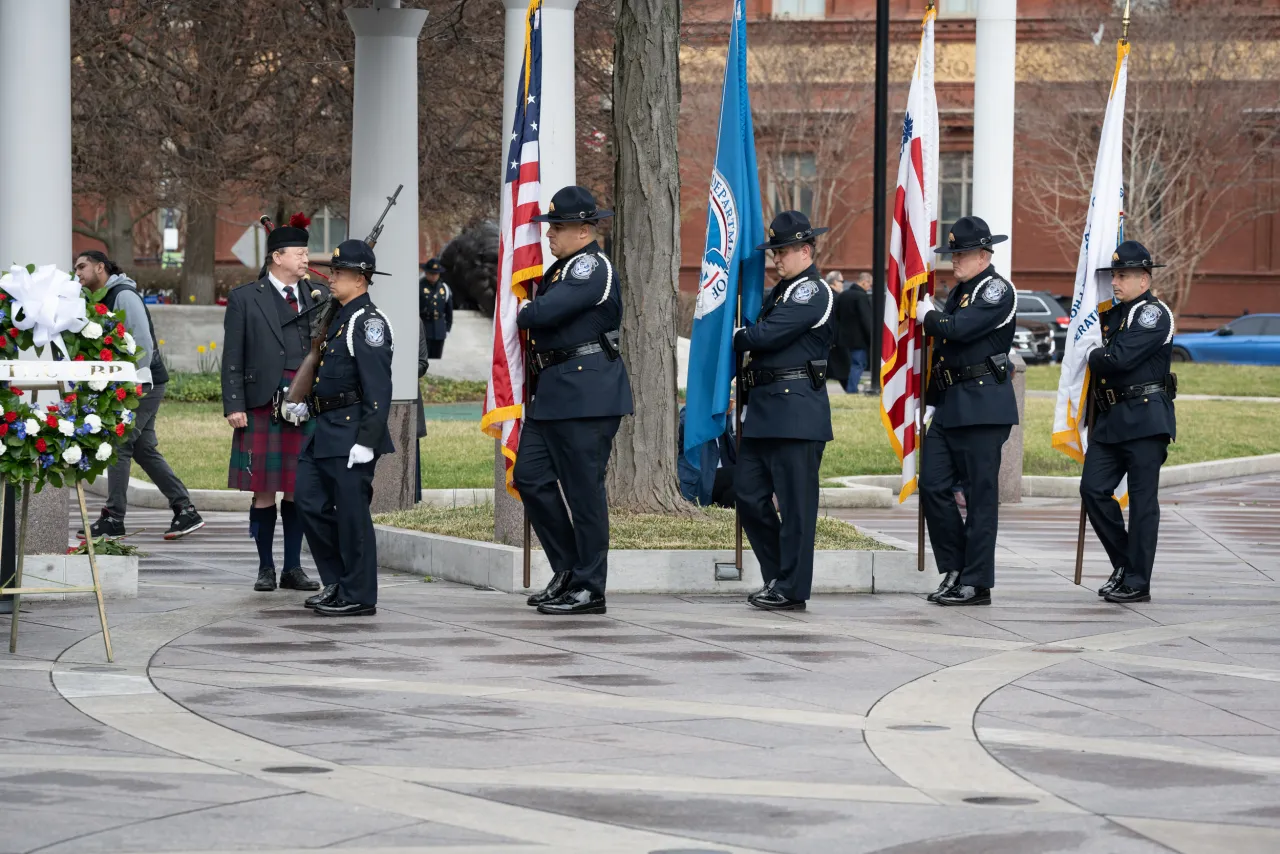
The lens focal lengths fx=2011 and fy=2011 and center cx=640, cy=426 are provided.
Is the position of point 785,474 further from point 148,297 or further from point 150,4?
point 148,297

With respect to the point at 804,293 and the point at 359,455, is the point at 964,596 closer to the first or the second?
the point at 804,293

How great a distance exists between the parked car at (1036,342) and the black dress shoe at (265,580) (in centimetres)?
3074

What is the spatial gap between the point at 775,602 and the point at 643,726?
3.32 metres

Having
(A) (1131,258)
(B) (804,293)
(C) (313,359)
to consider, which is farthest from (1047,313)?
(C) (313,359)

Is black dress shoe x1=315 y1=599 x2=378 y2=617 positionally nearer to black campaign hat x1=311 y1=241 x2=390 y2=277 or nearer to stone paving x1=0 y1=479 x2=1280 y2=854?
stone paving x1=0 y1=479 x2=1280 y2=854

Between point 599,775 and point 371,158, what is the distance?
340 inches

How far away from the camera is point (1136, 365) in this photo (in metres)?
10.9

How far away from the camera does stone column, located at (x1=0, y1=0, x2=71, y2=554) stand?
1033 cm

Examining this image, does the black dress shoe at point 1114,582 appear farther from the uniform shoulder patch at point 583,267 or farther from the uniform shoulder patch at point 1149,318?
the uniform shoulder patch at point 583,267

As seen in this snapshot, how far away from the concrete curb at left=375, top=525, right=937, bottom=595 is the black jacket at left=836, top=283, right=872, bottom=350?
16339 mm

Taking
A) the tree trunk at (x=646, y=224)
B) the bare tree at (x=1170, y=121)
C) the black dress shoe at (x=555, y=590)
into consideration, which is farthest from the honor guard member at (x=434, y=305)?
the bare tree at (x=1170, y=121)

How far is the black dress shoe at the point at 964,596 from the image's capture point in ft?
35.3

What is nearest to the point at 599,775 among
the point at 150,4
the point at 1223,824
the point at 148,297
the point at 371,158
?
the point at 1223,824

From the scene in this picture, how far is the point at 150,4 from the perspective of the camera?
24656 mm
